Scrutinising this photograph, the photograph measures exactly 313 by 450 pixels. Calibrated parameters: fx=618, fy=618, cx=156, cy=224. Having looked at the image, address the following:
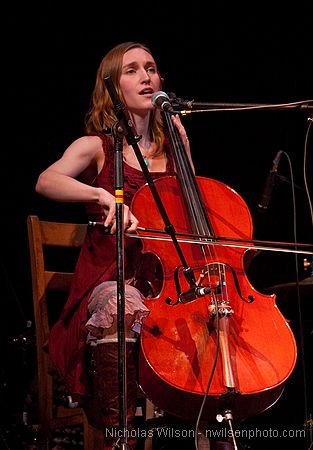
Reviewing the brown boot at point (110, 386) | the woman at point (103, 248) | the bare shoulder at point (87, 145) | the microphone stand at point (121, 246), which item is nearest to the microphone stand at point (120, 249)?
the microphone stand at point (121, 246)

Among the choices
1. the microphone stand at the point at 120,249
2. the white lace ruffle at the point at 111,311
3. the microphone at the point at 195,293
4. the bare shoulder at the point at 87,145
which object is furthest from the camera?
the bare shoulder at the point at 87,145

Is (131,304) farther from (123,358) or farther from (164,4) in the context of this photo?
(164,4)

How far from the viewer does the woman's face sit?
2572 mm

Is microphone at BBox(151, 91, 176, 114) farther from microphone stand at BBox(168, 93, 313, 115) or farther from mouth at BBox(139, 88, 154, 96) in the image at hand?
mouth at BBox(139, 88, 154, 96)

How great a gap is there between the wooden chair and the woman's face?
64 centimetres

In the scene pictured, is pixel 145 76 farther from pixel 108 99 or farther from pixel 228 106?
pixel 228 106

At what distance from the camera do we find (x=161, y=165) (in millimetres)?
2646

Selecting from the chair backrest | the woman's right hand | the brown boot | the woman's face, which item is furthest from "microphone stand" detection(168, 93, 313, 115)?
the chair backrest

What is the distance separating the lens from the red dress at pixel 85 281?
209cm

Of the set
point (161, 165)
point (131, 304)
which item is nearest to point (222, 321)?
point (131, 304)

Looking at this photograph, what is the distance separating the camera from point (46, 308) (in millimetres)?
2643

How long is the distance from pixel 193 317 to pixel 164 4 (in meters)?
2.38

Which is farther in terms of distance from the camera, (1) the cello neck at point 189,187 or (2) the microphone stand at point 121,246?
(1) the cello neck at point 189,187

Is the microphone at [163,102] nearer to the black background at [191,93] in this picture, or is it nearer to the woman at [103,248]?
the woman at [103,248]
